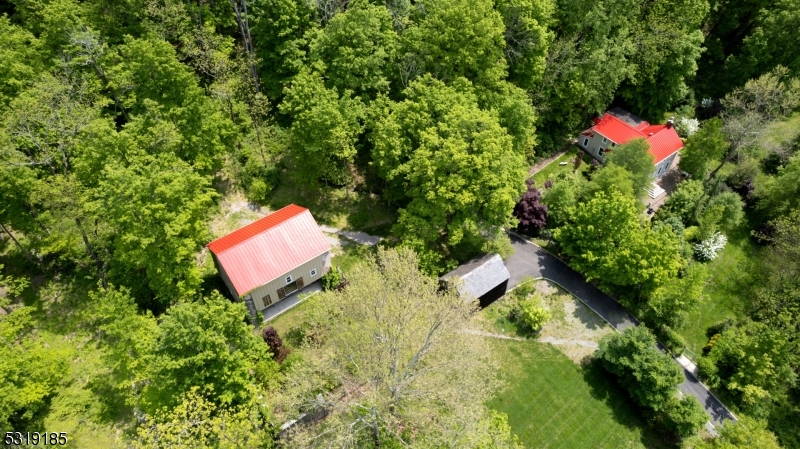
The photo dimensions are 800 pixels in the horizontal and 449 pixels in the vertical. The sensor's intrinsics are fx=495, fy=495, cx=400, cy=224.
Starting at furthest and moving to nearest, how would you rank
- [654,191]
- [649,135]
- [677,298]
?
[649,135] → [654,191] → [677,298]

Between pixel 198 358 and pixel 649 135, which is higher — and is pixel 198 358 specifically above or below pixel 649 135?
above

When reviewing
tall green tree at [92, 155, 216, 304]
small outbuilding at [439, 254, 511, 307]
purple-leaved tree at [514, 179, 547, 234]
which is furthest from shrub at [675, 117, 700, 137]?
tall green tree at [92, 155, 216, 304]

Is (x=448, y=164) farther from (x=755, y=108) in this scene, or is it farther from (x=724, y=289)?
(x=755, y=108)

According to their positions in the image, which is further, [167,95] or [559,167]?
[559,167]

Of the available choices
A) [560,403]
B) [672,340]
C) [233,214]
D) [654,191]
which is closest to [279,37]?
[233,214]

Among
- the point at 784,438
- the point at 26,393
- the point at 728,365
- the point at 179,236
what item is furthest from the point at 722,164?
the point at 26,393

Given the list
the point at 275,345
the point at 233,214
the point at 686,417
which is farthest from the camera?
the point at 233,214
